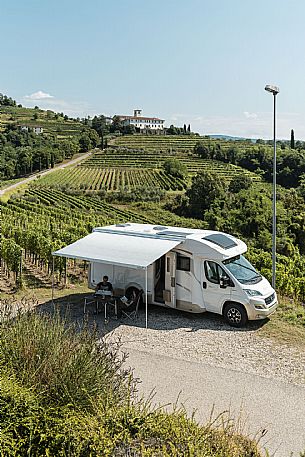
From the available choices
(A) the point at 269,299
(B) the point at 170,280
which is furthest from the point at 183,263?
(A) the point at 269,299

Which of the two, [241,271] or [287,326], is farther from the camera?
[241,271]

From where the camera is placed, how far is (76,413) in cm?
425

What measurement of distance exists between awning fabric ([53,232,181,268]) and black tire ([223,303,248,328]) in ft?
5.95

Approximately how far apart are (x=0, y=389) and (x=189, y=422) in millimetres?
1763

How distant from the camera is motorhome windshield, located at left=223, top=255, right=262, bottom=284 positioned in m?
10.2

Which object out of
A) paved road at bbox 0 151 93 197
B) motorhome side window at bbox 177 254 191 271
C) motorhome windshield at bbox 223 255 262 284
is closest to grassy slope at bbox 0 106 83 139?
paved road at bbox 0 151 93 197

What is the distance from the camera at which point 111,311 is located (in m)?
11.2

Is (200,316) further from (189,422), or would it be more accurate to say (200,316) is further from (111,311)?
(189,422)

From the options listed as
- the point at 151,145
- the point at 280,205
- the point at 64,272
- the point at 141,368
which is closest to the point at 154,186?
the point at 280,205

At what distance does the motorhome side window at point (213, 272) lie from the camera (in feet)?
33.5

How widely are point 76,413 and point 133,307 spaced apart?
22.1 feet

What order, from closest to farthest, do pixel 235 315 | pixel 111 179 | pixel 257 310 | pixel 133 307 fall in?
pixel 257 310, pixel 235 315, pixel 133 307, pixel 111 179

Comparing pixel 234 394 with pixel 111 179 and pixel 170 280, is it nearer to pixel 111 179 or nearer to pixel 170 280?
pixel 170 280

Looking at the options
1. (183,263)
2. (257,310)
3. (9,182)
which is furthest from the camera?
(9,182)
